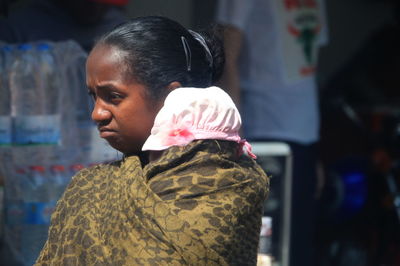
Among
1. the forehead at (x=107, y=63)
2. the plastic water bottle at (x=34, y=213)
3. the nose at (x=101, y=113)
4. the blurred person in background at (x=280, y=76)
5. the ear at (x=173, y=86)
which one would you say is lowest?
the plastic water bottle at (x=34, y=213)

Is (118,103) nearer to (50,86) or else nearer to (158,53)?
(158,53)

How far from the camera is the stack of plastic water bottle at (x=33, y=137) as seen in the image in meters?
3.26

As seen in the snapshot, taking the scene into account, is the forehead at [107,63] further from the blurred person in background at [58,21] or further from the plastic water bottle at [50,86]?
the blurred person in background at [58,21]

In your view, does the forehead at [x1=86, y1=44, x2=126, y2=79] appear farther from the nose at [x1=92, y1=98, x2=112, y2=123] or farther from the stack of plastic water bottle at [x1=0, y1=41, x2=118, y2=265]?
the stack of plastic water bottle at [x1=0, y1=41, x2=118, y2=265]

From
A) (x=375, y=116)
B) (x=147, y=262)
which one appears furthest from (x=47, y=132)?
(x=375, y=116)

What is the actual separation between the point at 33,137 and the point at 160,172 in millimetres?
1628

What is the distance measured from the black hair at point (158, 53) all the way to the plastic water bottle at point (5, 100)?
1.46 metres

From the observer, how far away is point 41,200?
332cm

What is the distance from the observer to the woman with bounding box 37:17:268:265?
170 cm

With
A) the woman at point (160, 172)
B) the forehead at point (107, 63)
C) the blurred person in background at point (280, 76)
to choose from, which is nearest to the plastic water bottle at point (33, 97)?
the blurred person in background at point (280, 76)

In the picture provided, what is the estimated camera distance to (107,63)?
6.06ft

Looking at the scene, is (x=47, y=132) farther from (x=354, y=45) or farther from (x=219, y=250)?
(x=354, y=45)

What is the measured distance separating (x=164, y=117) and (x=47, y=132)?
64.1 inches

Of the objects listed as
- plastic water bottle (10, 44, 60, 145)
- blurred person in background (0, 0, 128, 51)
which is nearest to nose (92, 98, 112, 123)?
plastic water bottle (10, 44, 60, 145)
